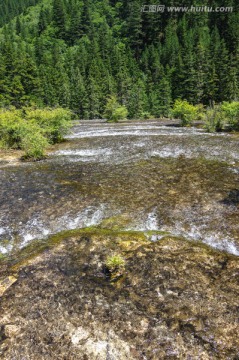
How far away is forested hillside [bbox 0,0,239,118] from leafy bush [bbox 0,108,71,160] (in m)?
19.3

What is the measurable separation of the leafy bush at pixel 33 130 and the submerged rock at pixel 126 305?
11902mm

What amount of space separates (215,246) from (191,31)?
379ft

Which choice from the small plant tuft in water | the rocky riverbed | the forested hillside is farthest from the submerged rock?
the forested hillside

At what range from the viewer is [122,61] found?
315 ft

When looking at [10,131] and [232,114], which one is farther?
[232,114]

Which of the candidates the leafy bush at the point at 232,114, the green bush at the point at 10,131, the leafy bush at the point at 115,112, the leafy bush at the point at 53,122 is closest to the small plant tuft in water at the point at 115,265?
the green bush at the point at 10,131

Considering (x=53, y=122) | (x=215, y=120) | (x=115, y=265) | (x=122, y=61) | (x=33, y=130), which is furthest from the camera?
(x=122, y=61)

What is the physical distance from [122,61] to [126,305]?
326 ft

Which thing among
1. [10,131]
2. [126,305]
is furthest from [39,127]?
[126,305]

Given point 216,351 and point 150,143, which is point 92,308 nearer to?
point 216,351

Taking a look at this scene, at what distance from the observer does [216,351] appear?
4.90 m

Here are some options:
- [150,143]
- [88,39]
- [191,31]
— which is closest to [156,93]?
[191,31]

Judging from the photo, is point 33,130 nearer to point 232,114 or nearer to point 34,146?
point 34,146

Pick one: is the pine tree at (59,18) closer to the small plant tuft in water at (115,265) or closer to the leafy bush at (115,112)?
the leafy bush at (115,112)
